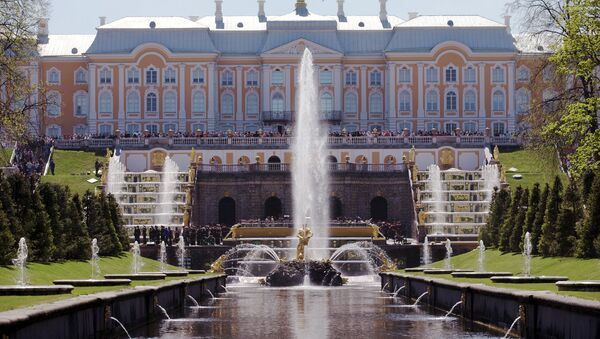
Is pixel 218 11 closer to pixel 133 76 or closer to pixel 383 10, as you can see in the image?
pixel 133 76

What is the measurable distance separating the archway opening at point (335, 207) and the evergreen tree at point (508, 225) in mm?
32000

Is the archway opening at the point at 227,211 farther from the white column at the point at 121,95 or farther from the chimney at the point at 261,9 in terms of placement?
the chimney at the point at 261,9

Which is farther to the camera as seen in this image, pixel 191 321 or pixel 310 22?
pixel 310 22

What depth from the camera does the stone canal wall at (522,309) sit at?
20688 millimetres

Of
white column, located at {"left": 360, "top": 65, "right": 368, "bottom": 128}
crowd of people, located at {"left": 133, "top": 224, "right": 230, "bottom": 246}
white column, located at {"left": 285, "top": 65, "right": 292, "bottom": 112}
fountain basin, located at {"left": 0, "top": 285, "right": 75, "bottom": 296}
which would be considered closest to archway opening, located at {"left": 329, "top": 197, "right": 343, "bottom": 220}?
crowd of people, located at {"left": 133, "top": 224, "right": 230, "bottom": 246}

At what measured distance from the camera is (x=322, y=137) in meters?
104

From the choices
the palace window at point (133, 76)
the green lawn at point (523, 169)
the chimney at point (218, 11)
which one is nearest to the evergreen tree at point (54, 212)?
the green lawn at point (523, 169)

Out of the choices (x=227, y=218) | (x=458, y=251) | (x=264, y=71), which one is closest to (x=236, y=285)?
(x=458, y=251)

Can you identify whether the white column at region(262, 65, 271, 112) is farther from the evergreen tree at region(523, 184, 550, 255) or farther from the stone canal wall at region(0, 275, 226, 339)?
the stone canal wall at region(0, 275, 226, 339)

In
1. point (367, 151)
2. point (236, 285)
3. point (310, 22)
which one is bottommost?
point (236, 285)

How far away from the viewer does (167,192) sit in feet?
291

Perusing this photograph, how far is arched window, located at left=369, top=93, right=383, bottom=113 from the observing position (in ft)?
396

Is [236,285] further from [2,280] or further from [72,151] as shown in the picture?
[72,151]

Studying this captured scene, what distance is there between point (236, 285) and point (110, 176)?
37.5m
